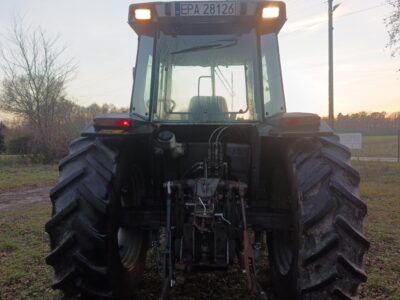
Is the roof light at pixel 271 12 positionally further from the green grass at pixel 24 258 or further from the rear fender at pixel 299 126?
the green grass at pixel 24 258

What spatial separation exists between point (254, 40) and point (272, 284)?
2268mm

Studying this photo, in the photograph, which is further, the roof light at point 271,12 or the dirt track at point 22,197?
the dirt track at point 22,197

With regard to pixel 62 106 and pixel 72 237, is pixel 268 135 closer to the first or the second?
pixel 72 237

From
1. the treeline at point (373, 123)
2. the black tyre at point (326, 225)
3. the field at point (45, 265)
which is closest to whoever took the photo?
the black tyre at point (326, 225)

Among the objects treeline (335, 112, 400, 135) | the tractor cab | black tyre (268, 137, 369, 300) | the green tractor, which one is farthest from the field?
treeline (335, 112, 400, 135)

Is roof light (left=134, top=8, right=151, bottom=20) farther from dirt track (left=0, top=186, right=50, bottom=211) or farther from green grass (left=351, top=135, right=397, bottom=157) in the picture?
green grass (left=351, top=135, right=397, bottom=157)

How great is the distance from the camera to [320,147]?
3562 millimetres

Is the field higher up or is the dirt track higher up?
the field

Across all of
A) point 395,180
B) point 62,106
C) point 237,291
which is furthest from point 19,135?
point 237,291

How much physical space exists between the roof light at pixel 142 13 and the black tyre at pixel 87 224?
1.09m

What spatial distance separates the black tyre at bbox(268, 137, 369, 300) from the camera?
125 inches

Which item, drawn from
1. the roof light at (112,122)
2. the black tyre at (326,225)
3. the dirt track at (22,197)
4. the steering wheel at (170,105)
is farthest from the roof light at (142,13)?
the dirt track at (22,197)

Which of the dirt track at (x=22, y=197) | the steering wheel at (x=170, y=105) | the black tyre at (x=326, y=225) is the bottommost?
the dirt track at (x=22, y=197)

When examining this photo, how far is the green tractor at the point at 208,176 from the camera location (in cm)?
329
